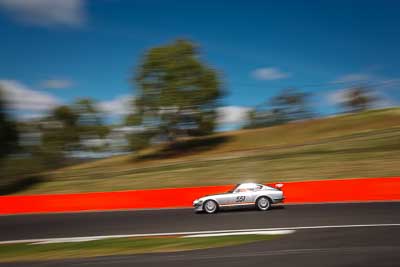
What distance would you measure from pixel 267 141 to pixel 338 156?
45.2ft

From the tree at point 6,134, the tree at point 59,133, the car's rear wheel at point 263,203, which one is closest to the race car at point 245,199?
the car's rear wheel at point 263,203

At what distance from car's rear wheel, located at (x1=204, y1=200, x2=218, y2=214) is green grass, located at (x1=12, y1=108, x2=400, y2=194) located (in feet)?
35.9

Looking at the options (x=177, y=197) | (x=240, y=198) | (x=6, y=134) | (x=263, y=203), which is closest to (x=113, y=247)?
(x=240, y=198)

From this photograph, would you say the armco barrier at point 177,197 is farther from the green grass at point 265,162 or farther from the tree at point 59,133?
the tree at point 59,133

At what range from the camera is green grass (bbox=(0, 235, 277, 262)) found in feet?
27.6

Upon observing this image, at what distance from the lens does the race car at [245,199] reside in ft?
49.4

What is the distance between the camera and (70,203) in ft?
64.6

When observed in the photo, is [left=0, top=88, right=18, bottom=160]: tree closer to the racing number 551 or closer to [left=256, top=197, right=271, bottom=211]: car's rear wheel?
the racing number 551

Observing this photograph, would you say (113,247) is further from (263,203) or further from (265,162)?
(265,162)

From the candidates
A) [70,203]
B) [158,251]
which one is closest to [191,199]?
[70,203]

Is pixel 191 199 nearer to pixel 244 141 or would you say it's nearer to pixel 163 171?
pixel 163 171

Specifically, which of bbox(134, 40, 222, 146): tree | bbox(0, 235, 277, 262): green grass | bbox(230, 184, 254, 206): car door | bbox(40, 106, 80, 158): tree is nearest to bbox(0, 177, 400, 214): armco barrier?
bbox(230, 184, 254, 206): car door

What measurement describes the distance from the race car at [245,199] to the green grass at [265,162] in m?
10.5

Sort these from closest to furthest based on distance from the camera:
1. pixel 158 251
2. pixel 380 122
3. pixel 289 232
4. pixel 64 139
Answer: pixel 158 251, pixel 289 232, pixel 380 122, pixel 64 139
